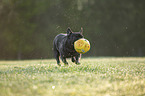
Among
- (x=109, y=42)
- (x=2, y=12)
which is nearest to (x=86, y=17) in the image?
(x=109, y=42)

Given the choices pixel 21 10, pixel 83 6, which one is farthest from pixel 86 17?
pixel 21 10

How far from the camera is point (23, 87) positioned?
396cm

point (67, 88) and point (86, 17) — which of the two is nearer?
point (67, 88)

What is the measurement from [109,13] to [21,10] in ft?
44.5

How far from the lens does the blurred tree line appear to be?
84.6 ft

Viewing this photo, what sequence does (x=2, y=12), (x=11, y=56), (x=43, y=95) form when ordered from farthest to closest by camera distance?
1. (x=11, y=56)
2. (x=2, y=12)
3. (x=43, y=95)

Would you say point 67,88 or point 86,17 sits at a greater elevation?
point 86,17

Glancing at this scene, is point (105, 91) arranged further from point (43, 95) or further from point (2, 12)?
point (2, 12)

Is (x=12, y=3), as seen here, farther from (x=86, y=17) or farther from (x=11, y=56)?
(x=86, y=17)

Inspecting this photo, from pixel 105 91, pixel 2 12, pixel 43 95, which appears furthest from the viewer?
pixel 2 12

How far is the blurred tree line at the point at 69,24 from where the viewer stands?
25797 millimetres

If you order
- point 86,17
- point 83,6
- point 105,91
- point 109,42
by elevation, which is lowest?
point 105,91

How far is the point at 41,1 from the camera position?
94.0 feet

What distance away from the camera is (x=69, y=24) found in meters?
24.9
